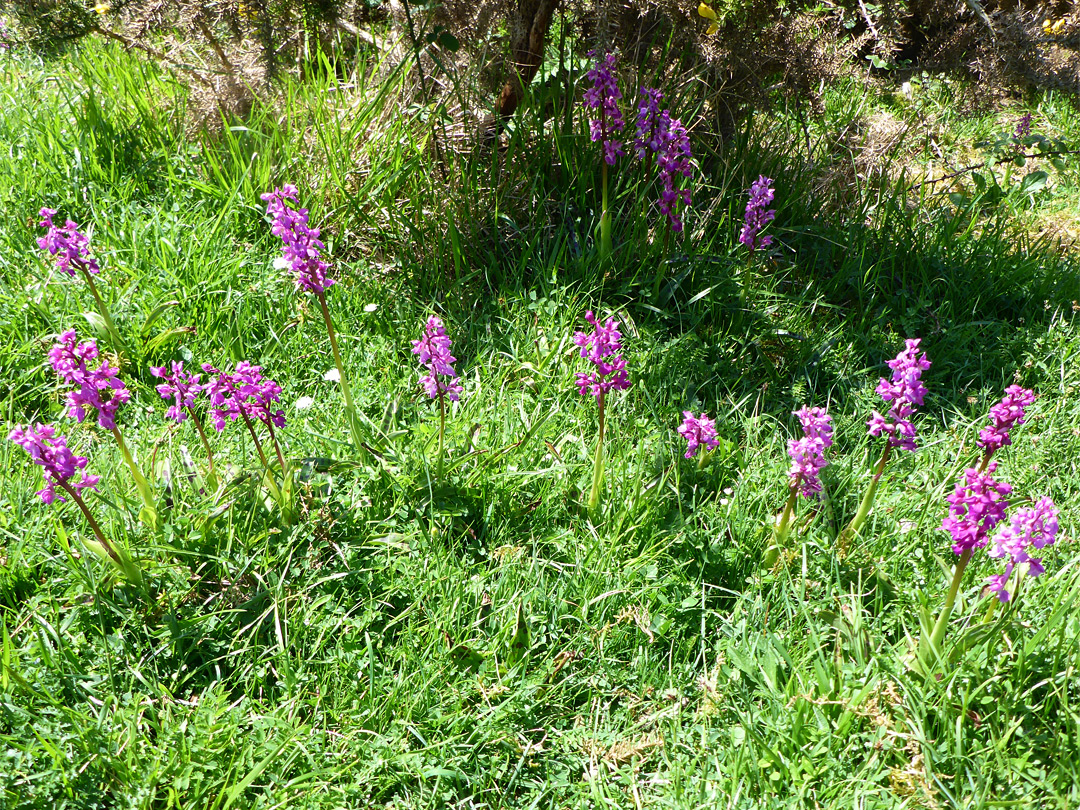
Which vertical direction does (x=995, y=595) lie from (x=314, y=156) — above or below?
below

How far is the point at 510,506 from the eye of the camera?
2.45 meters

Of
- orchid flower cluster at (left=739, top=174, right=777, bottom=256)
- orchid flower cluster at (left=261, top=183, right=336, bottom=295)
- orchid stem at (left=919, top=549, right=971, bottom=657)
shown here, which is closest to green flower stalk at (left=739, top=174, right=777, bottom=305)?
orchid flower cluster at (left=739, top=174, right=777, bottom=256)

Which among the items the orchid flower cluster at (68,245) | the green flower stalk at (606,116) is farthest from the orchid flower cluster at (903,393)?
the orchid flower cluster at (68,245)

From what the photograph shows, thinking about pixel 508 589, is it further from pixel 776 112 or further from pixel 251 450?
pixel 776 112

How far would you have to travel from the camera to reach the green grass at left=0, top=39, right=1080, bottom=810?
6.21ft

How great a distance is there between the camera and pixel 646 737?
2.00m

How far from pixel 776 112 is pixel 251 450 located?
3290 millimetres

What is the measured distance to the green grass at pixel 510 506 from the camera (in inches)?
74.5

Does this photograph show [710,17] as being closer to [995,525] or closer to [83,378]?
[995,525]

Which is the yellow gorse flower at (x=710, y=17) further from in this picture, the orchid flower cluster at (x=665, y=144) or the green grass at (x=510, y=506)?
the green grass at (x=510, y=506)

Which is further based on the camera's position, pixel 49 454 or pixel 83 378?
pixel 83 378

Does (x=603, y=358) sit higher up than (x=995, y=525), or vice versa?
(x=603, y=358)

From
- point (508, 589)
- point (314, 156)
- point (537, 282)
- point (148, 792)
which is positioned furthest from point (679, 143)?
point (148, 792)

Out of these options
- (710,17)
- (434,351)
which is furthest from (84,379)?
(710,17)
